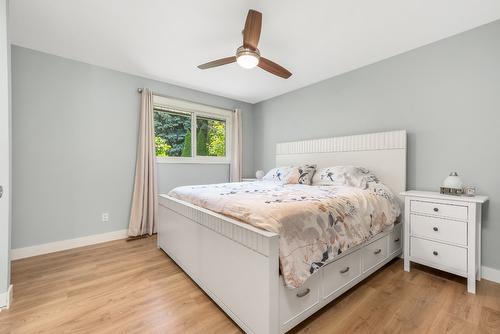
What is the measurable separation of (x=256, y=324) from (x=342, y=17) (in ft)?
8.05

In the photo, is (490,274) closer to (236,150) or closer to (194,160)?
(236,150)

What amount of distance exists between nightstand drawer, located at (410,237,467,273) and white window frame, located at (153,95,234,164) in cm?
315

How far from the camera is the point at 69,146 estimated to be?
8.98 ft

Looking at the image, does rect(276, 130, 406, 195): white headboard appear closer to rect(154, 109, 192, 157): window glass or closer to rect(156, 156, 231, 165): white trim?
rect(156, 156, 231, 165): white trim

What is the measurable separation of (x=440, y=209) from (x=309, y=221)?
55.9 inches

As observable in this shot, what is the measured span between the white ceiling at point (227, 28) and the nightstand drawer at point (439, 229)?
1.81 meters

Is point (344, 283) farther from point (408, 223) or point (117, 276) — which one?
point (117, 276)

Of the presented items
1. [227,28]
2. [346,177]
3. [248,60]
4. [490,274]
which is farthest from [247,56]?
[490,274]

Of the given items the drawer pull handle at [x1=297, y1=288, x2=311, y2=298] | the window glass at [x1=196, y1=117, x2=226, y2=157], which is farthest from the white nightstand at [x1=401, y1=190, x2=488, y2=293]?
the window glass at [x1=196, y1=117, x2=226, y2=157]

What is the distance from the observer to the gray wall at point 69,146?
2471mm

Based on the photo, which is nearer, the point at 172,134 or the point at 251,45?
the point at 251,45

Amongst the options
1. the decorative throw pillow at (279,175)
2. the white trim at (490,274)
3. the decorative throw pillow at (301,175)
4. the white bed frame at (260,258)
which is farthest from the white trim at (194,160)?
the white trim at (490,274)

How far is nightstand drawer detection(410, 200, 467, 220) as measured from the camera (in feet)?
6.04

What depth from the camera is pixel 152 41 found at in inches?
92.4
